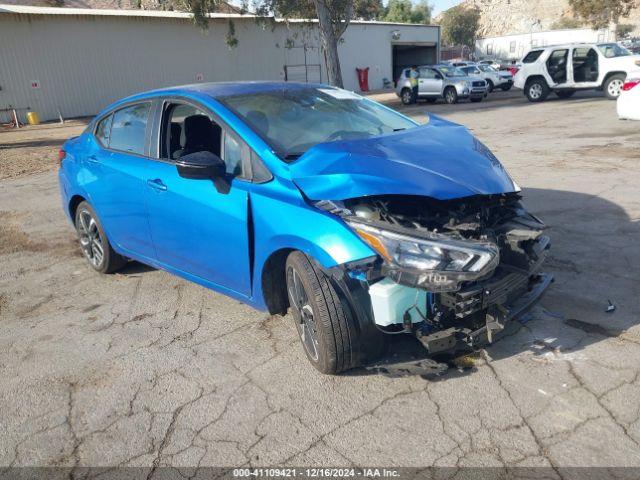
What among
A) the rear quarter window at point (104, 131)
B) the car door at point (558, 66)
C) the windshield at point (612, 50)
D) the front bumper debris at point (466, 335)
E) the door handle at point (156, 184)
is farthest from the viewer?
the car door at point (558, 66)

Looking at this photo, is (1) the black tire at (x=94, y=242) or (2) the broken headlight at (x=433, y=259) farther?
(1) the black tire at (x=94, y=242)

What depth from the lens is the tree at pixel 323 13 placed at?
2231cm

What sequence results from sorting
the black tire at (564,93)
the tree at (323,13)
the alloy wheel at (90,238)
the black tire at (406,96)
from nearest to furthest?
the alloy wheel at (90,238) < the black tire at (564,93) < the tree at (323,13) < the black tire at (406,96)

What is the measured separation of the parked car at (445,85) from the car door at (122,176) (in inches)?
774

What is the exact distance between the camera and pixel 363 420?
2941 mm

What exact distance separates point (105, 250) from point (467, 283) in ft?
11.7

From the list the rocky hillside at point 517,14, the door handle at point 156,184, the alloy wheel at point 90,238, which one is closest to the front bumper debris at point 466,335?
the door handle at point 156,184

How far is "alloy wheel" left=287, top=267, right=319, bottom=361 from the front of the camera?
3316 millimetres

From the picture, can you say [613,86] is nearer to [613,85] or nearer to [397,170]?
[613,85]

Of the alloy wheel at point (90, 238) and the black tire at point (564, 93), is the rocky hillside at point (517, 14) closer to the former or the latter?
the black tire at point (564, 93)

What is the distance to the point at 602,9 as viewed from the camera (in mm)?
52781

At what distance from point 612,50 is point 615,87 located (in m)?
1.22

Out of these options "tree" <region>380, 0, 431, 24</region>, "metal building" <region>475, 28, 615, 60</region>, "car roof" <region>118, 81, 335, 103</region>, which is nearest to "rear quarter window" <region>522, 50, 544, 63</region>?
"car roof" <region>118, 81, 335, 103</region>

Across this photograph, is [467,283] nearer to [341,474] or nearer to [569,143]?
[341,474]
